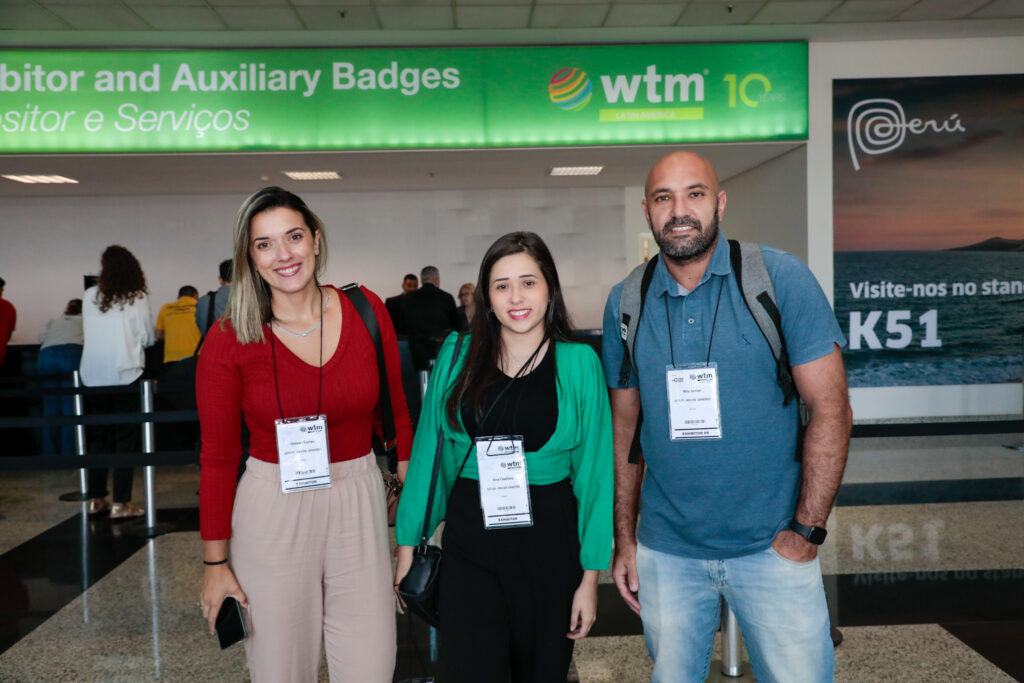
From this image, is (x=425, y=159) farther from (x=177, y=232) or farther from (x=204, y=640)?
(x=204, y=640)

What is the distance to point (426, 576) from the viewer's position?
1855 millimetres

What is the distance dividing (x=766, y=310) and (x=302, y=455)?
3.80 feet

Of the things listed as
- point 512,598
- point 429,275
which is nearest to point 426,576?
point 512,598

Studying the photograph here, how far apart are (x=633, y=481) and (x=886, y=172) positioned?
6.62 meters

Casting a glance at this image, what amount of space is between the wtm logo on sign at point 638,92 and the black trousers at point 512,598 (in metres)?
5.78

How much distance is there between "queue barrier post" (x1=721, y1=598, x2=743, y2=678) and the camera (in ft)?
8.70

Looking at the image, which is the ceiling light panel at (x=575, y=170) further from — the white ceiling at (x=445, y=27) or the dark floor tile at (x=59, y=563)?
the dark floor tile at (x=59, y=563)

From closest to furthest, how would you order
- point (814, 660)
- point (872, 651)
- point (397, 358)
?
point (814, 660), point (397, 358), point (872, 651)

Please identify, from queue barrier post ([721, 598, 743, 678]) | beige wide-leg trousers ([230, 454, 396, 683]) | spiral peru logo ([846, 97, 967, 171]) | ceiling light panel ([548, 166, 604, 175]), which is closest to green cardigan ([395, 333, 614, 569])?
beige wide-leg trousers ([230, 454, 396, 683])

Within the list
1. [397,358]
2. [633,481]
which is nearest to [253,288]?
[397,358]

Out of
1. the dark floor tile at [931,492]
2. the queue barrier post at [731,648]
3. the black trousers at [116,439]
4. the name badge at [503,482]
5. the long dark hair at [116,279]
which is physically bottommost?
the dark floor tile at [931,492]

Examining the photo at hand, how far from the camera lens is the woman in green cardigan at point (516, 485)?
180cm

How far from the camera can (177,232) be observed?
35.0ft

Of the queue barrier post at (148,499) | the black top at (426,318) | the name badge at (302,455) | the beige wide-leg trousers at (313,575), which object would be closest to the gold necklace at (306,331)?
the name badge at (302,455)
